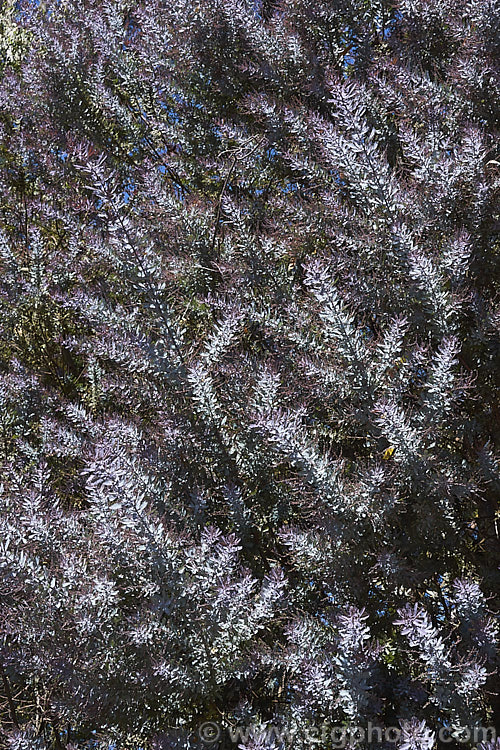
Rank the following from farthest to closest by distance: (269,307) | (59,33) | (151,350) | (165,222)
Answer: (59,33), (165,222), (269,307), (151,350)

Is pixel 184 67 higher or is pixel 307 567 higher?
pixel 184 67

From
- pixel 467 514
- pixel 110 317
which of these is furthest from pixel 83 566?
pixel 467 514

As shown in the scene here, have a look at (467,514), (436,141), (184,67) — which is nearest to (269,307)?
(436,141)

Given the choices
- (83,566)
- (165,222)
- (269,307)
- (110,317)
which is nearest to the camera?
(83,566)

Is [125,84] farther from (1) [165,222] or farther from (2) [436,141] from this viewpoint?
(2) [436,141]

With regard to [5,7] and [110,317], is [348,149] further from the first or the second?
[5,7]

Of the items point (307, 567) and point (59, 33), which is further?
point (59, 33)

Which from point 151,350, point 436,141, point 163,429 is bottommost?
point 163,429
